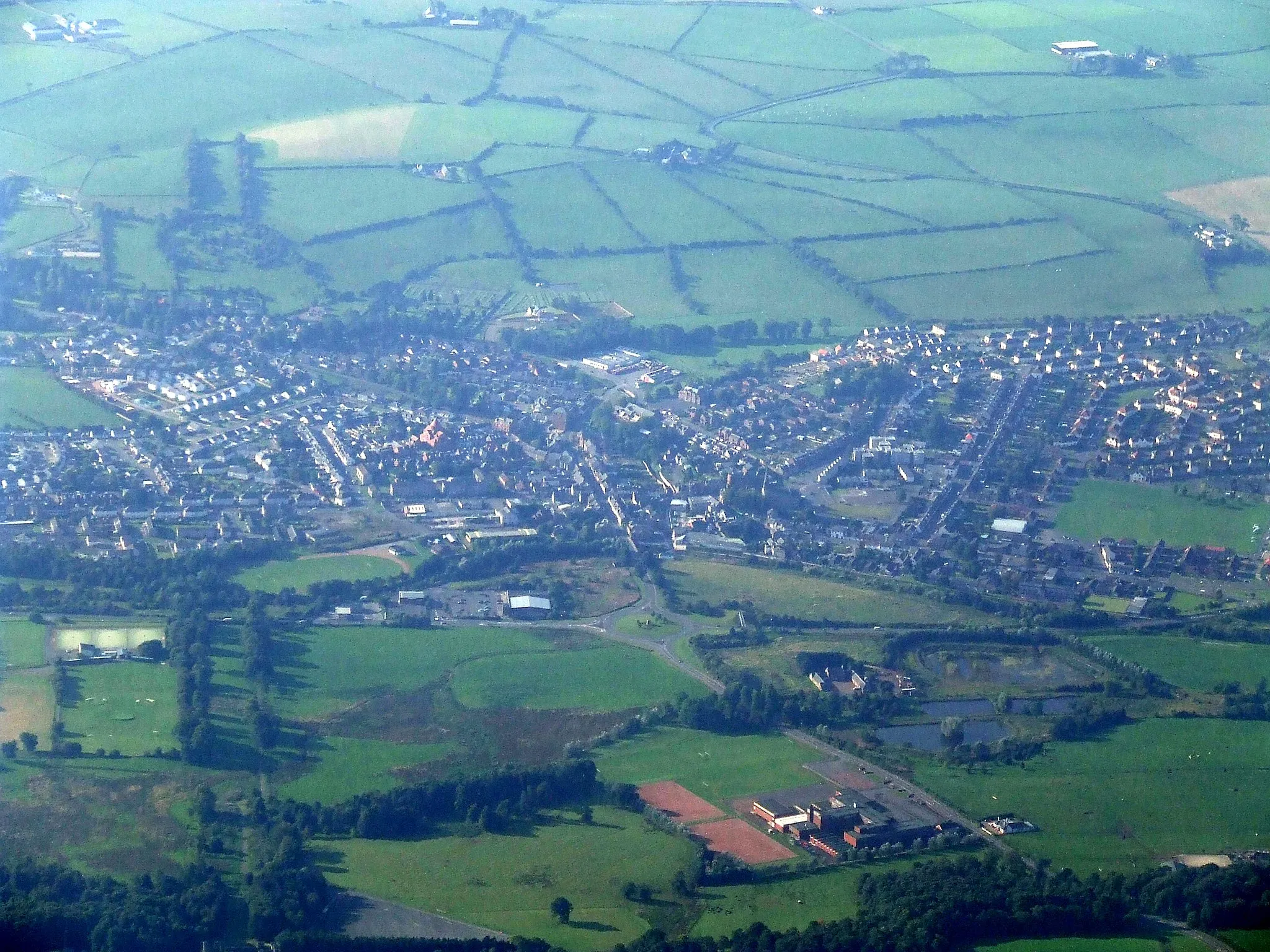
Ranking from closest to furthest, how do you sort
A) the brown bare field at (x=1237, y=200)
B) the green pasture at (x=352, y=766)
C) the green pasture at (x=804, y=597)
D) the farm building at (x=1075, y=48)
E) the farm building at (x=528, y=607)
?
the green pasture at (x=352, y=766) → the farm building at (x=528, y=607) → the green pasture at (x=804, y=597) → the brown bare field at (x=1237, y=200) → the farm building at (x=1075, y=48)

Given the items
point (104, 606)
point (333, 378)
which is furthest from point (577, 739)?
point (333, 378)

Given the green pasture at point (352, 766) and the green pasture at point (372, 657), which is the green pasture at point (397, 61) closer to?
the green pasture at point (372, 657)

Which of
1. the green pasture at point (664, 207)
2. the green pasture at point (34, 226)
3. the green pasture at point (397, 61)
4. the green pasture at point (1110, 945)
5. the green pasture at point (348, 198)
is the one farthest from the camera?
the green pasture at point (397, 61)

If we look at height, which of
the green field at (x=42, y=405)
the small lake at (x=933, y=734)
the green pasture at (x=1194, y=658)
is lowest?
the small lake at (x=933, y=734)

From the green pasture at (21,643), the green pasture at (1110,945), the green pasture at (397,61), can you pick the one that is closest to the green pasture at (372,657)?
the green pasture at (21,643)

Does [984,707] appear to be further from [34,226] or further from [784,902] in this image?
[34,226]

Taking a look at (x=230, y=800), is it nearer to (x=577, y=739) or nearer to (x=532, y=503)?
(x=577, y=739)

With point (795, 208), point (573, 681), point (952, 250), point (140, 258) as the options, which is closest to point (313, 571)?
point (573, 681)
